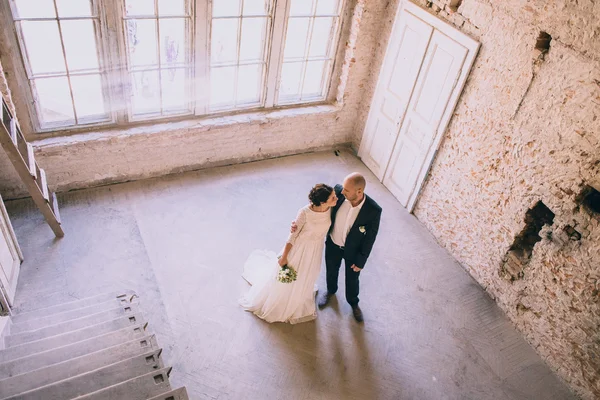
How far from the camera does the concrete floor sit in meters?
4.79

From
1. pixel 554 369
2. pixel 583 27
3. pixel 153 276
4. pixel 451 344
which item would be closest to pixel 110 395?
pixel 153 276

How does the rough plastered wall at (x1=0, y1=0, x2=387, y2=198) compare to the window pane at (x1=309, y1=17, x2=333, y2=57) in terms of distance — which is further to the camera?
the window pane at (x1=309, y1=17, x2=333, y2=57)

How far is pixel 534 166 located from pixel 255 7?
396 centimetres

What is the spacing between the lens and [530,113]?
5.04 m

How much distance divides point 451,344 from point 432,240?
1695 millimetres

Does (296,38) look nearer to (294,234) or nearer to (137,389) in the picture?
(294,234)

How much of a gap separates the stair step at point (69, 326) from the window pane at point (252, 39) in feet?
12.2

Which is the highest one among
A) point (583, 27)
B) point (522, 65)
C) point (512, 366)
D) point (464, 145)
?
point (583, 27)

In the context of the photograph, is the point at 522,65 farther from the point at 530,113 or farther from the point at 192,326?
the point at 192,326

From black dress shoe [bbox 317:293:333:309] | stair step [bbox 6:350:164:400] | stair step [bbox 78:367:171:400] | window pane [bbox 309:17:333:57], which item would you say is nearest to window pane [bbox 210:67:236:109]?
window pane [bbox 309:17:333:57]

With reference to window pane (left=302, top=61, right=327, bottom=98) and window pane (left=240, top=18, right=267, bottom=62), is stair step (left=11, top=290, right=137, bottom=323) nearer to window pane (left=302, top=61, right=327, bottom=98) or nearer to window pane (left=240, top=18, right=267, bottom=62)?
window pane (left=240, top=18, right=267, bottom=62)

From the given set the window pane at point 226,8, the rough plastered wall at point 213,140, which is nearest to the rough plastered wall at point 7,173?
the rough plastered wall at point 213,140

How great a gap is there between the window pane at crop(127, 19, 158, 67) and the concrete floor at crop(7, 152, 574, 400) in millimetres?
1701

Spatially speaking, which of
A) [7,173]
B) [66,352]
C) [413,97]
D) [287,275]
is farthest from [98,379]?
[413,97]
